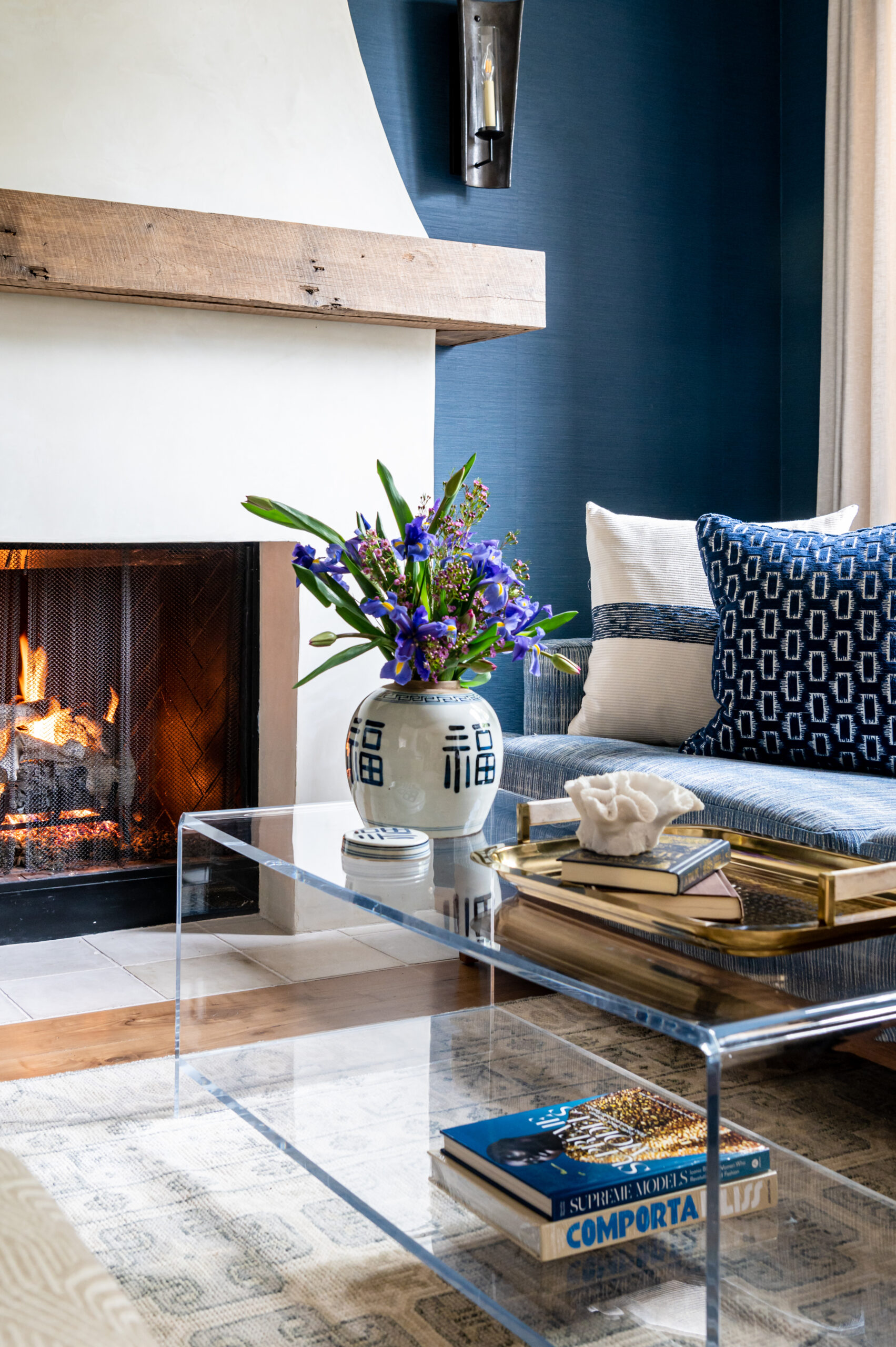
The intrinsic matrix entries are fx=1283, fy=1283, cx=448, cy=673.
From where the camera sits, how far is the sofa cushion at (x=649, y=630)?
265 cm

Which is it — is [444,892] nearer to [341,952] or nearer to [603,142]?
[341,952]

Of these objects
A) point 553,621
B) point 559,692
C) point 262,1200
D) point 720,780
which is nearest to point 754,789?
point 720,780

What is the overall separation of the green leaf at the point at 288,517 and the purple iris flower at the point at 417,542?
1.52 feet

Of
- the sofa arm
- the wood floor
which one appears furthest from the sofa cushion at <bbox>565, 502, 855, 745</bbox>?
the wood floor

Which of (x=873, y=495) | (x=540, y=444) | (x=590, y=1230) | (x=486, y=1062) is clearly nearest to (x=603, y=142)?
(x=540, y=444)

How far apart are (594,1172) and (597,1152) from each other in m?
0.06

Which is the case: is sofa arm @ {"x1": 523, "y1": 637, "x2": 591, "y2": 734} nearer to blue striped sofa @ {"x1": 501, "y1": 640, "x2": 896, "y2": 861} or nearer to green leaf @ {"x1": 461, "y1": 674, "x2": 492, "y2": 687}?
blue striped sofa @ {"x1": 501, "y1": 640, "x2": 896, "y2": 861}

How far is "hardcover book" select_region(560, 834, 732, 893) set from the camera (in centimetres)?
129

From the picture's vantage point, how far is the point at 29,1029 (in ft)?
7.55

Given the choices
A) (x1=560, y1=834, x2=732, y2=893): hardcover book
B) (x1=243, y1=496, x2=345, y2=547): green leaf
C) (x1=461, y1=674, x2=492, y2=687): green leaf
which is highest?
(x1=243, y1=496, x2=345, y2=547): green leaf

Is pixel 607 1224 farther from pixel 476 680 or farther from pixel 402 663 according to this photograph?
pixel 476 680

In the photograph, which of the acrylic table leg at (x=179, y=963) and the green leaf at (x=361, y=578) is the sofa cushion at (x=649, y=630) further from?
the acrylic table leg at (x=179, y=963)

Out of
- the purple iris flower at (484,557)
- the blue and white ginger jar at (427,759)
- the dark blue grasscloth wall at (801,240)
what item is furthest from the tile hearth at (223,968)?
the dark blue grasscloth wall at (801,240)

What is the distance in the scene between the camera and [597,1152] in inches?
52.1
